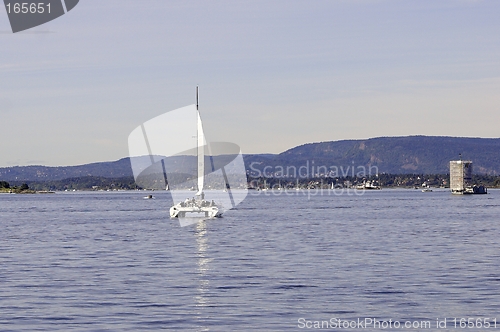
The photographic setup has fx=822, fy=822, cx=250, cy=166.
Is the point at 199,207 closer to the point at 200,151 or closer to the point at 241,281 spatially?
the point at 200,151

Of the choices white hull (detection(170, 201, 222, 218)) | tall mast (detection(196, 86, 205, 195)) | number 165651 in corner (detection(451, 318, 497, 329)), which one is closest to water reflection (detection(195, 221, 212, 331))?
number 165651 in corner (detection(451, 318, 497, 329))

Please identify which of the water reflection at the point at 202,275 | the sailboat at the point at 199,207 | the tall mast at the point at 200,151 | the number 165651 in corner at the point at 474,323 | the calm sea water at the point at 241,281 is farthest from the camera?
the sailboat at the point at 199,207

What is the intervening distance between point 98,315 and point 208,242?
32.2 metres

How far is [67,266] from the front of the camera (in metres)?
42.1

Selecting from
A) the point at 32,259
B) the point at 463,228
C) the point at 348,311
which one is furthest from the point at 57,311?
the point at 463,228

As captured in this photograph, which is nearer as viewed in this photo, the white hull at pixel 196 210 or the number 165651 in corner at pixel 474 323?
the number 165651 in corner at pixel 474 323

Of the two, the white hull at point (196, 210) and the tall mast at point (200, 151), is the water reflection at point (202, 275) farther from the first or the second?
the white hull at point (196, 210)

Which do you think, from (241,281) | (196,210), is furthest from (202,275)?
(196,210)

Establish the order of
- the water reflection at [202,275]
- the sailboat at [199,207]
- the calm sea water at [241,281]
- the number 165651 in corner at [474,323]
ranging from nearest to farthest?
the number 165651 in corner at [474,323]
the calm sea water at [241,281]
the water reflection at [202,275]
the sailboat at [199,207]

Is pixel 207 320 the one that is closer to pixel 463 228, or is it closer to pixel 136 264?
pixel 136 264

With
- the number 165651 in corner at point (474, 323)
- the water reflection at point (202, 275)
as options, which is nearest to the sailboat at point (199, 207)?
the water reflection at point (202, 275)

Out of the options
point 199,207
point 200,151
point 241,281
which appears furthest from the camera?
point 199,207

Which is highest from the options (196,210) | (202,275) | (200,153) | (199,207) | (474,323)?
(200,153)

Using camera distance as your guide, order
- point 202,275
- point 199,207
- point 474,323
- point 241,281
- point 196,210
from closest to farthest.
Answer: point 474,323 < point 241,281 < point 202,275 < point 196,210 < point 199,207
